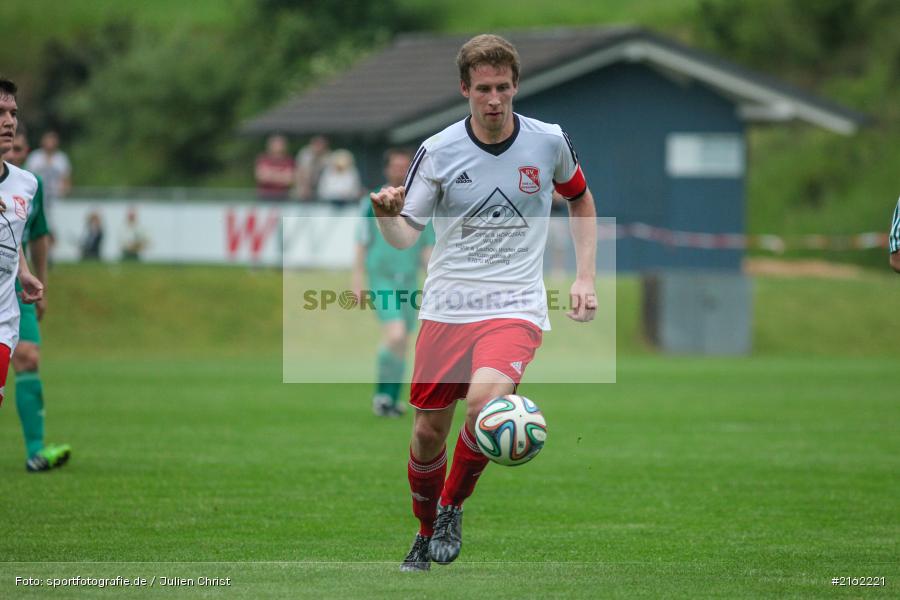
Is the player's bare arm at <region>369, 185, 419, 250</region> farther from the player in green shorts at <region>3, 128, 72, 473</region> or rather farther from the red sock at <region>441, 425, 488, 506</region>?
the player in green shorts at <region>3, 128, 72, 473</region>

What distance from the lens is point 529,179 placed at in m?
7.36

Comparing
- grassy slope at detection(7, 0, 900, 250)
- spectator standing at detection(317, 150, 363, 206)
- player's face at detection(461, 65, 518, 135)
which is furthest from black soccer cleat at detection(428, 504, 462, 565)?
grassy slope at detection(7, 0, 900, 250)

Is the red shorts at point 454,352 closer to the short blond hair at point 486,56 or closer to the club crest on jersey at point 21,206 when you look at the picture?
the short blond hair at point 486,56

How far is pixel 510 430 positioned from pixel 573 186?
146 cm

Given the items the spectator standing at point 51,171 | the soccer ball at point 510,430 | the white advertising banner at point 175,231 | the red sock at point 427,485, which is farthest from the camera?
the white advertising banner at point 175,231

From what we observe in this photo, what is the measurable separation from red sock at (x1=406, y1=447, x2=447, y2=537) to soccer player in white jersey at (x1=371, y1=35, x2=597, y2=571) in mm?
14

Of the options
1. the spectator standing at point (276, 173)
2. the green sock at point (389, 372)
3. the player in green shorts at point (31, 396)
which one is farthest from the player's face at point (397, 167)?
the spectator standing at point (276, 173)

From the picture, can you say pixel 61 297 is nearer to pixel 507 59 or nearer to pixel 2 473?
pixel 2 473

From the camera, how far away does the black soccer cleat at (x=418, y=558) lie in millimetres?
7367

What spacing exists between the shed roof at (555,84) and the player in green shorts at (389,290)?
1733 cm

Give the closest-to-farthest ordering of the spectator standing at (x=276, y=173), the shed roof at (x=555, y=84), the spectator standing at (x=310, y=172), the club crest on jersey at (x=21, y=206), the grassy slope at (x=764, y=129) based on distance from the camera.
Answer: the club crest on jersey at (x=21, y=206), the spectator standing at (x=310, y=172), the spectator standing at (x=276, y=173), the shed roof at (x=555, y=84), the grassy slope at (x=764, y=129)

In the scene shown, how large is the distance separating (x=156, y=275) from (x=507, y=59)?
69.5ft

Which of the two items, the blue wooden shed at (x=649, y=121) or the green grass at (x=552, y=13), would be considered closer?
the blue wooden shed at (x=649, y=121)

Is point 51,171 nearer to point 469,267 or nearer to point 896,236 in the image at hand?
point 469,267
